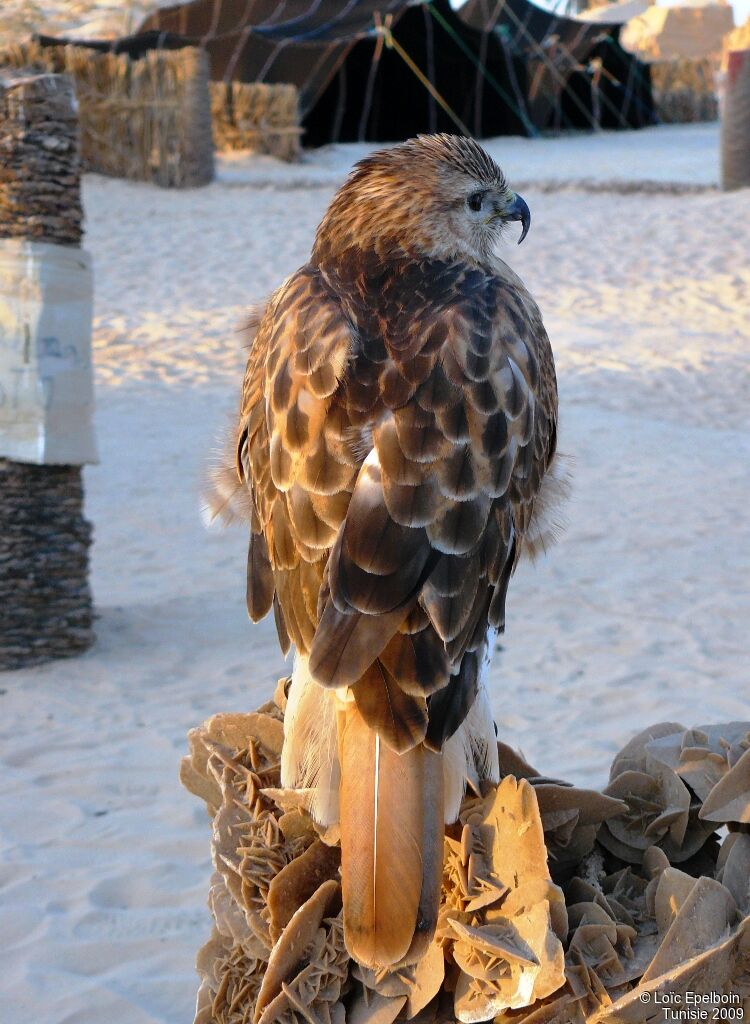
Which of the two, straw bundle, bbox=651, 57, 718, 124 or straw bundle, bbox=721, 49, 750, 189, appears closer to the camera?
straw bundle, bbox=721, 49, 750, 189

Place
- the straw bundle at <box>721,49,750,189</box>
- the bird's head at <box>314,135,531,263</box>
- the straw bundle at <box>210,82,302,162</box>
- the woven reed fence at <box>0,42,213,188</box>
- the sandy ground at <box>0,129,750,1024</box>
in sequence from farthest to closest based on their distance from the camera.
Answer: the straw bundle at <box>210,82,302,162</box>
the woven reed fence at <box>0,42,213,188</box>
the straw bundle at <box>721,49,750,189</box>
the sandy ground at <box>0,129,750,1024</box>
the bird's head at <box>314,135,531,263</box>

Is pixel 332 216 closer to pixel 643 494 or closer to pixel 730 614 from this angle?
pixel 730 614

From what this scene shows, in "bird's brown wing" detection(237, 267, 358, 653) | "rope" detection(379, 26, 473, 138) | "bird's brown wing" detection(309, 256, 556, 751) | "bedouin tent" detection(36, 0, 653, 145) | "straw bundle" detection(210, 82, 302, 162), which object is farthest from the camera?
"bedouin tent" detection(36, 0, 653, 145)

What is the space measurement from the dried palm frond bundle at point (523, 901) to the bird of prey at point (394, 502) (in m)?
0.14

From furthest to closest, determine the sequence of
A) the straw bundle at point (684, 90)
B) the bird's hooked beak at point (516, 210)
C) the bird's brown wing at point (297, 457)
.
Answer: the straw bundle at point (684, 90)
the bird's hooked beak at point (516, 210)
the bird's brown wing at point (297, 457)

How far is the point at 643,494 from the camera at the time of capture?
25.4 ft

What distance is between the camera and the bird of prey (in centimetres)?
206

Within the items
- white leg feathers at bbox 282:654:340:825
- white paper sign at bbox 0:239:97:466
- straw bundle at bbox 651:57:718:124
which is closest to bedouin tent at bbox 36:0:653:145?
straw bundle at bbox 651:57:718:124

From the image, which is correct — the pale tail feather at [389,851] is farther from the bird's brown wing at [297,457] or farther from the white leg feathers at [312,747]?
the bird's brown wing at [297,457]

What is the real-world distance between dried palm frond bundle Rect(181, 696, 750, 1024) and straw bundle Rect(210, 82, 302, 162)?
63.2 ft

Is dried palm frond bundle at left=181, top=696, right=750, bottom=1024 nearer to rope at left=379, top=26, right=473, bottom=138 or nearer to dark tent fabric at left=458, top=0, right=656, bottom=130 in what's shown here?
rope at left=379, top=26, right=473, bottom=138

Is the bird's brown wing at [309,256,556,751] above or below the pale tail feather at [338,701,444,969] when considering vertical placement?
above

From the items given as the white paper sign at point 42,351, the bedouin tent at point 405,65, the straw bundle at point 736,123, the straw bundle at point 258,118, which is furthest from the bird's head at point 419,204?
the bedouin tent at point 405,65

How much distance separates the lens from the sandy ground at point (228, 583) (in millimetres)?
3586
